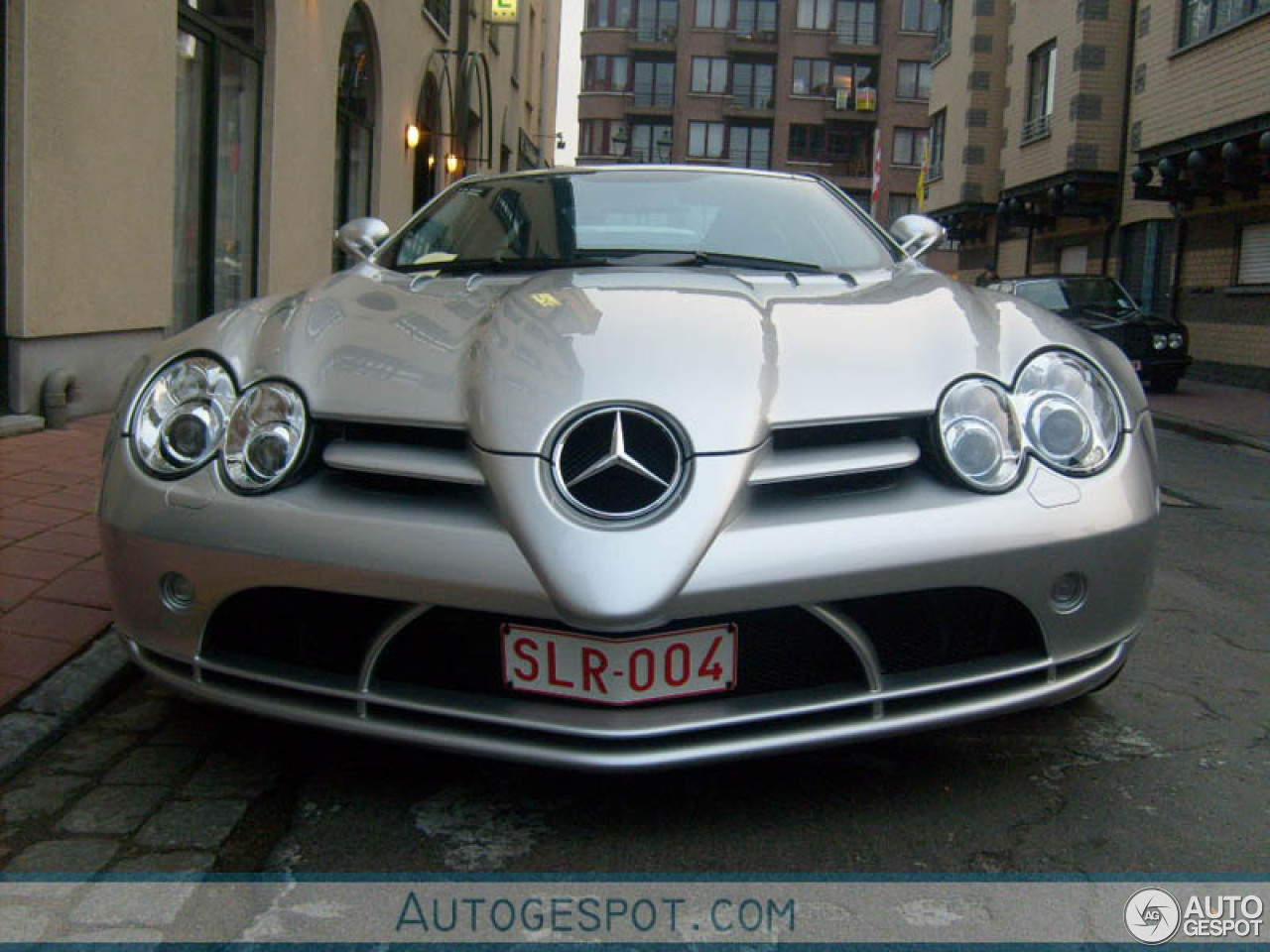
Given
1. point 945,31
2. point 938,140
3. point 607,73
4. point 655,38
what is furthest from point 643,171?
point 607,73

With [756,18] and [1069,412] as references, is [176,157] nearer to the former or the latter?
[1069,412]

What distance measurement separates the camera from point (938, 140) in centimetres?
3027

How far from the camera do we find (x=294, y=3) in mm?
9781

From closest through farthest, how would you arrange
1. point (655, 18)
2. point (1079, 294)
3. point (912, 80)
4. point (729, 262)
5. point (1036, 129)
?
point (729, 262), point (1079, 294), point (1036, 129), point (912, 80), point (655, 18)

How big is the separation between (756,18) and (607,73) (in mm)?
7277

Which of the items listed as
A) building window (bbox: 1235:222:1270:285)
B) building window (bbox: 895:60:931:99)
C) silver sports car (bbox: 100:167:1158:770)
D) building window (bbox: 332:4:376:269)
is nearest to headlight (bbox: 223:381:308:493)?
silver sports car (bbox: 100:167:1158:770)

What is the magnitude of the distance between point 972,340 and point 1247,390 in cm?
1431

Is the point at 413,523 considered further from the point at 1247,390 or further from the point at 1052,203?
the point at 1052,203

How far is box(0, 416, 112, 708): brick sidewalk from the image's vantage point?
3.02m

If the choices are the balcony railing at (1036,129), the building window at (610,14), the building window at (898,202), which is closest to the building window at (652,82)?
the building window at (610,14)

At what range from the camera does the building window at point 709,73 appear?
186 feet

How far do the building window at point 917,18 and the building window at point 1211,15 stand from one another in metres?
39.8

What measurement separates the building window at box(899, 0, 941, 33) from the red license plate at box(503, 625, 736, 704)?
57780 mm

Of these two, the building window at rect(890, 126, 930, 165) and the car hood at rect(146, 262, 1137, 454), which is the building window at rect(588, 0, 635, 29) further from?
the car hood at rect(146, 262, 1137, 454)
